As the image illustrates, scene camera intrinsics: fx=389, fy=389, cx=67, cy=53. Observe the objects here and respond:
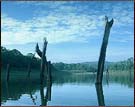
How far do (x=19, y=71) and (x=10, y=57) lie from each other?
3007mm

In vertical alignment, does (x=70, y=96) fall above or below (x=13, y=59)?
below

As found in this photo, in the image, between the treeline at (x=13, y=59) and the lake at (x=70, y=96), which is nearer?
the lake at (x=70, y=96)

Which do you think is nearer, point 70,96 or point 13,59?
point 70,96

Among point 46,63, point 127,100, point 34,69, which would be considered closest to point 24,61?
point 34,69

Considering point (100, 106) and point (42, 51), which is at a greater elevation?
point (42, 51)

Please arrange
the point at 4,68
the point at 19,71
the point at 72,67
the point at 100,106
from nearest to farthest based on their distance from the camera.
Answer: the point at 100,106, the point at 4,68, the point at 19,71, the point at 72,67

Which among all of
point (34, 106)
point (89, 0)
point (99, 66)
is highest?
point (89, 0)

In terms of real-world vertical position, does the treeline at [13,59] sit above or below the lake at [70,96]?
above

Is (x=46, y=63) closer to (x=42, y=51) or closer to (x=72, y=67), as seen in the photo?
(x=42, y=51)

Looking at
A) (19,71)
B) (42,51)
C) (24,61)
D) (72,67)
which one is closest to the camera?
(42,51)

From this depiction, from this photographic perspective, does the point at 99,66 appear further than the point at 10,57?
No

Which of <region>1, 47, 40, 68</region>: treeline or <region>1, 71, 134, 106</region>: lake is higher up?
<region>1, 47, 40, 68</region>: treeline

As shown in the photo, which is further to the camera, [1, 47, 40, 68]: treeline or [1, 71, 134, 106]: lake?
[1, 47, 40, 68]: treeline

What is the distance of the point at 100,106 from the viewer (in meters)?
14.2
